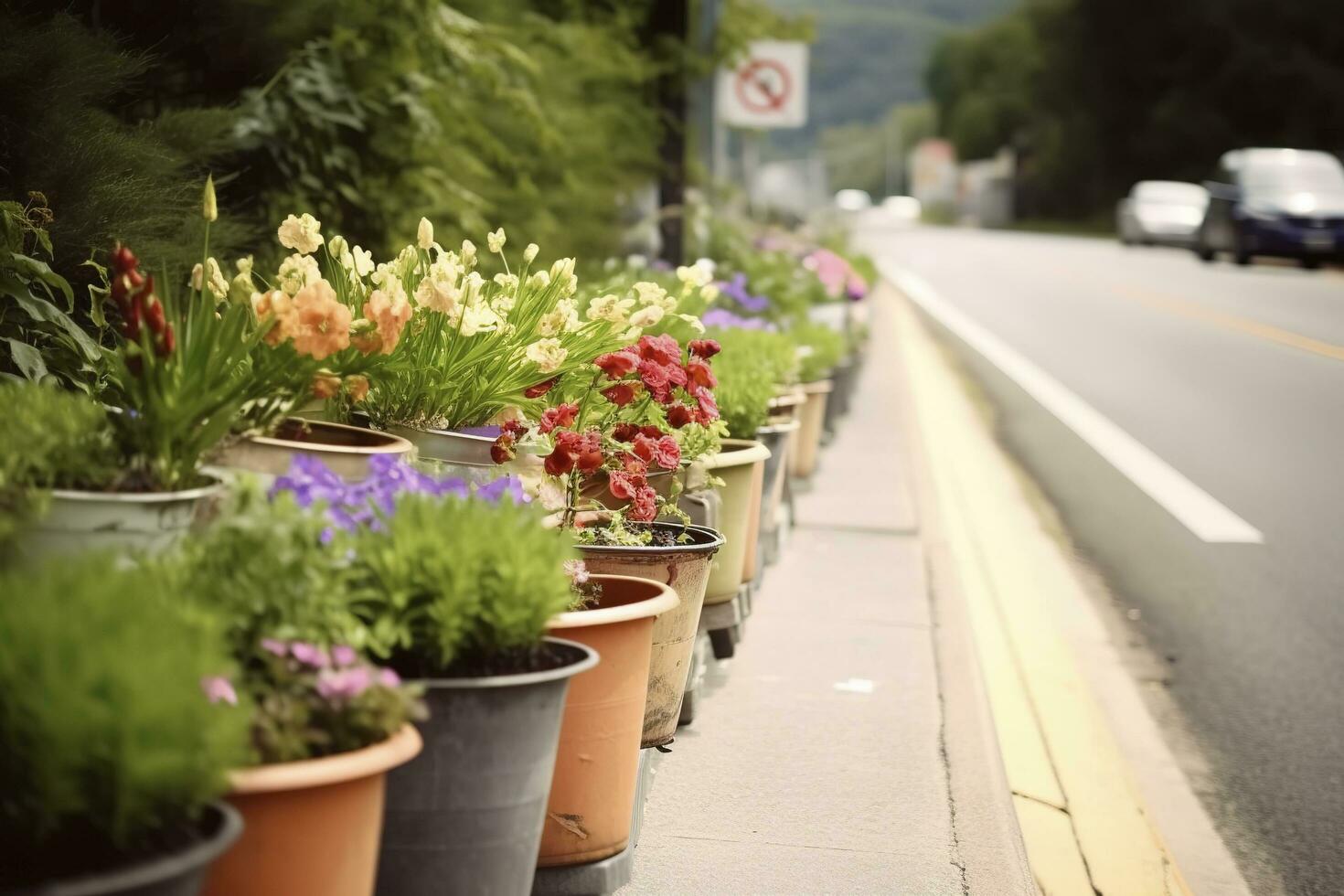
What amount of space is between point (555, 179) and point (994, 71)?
148 metres

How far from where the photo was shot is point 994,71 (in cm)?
15112

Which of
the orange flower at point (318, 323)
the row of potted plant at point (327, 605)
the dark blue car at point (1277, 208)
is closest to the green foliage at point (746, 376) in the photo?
the row of potted plant at point (327, 605)

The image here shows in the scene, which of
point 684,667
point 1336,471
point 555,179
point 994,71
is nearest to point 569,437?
point 684,667

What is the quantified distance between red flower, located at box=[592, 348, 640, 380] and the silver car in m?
40.9

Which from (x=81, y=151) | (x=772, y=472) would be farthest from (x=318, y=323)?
(x=772, y=472)

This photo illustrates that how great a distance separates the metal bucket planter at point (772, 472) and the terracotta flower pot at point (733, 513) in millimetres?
520

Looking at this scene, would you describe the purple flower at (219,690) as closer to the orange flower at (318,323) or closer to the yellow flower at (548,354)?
the orange flower at (318,323)

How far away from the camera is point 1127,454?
37.4ft

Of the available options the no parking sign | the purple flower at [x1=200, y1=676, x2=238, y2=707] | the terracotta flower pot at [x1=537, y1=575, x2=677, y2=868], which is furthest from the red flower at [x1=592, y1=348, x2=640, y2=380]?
the no parking sign

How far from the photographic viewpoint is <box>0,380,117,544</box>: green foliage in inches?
94.6

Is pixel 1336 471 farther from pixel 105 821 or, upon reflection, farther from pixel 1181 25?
pixel 1181 25

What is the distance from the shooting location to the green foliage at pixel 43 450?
2402mm

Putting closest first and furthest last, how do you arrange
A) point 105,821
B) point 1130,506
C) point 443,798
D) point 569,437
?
point 105,821 → point 443,798 → point 569,437 → point 1130,506

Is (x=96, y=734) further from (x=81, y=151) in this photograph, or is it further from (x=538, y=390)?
(x=81, y=151)
